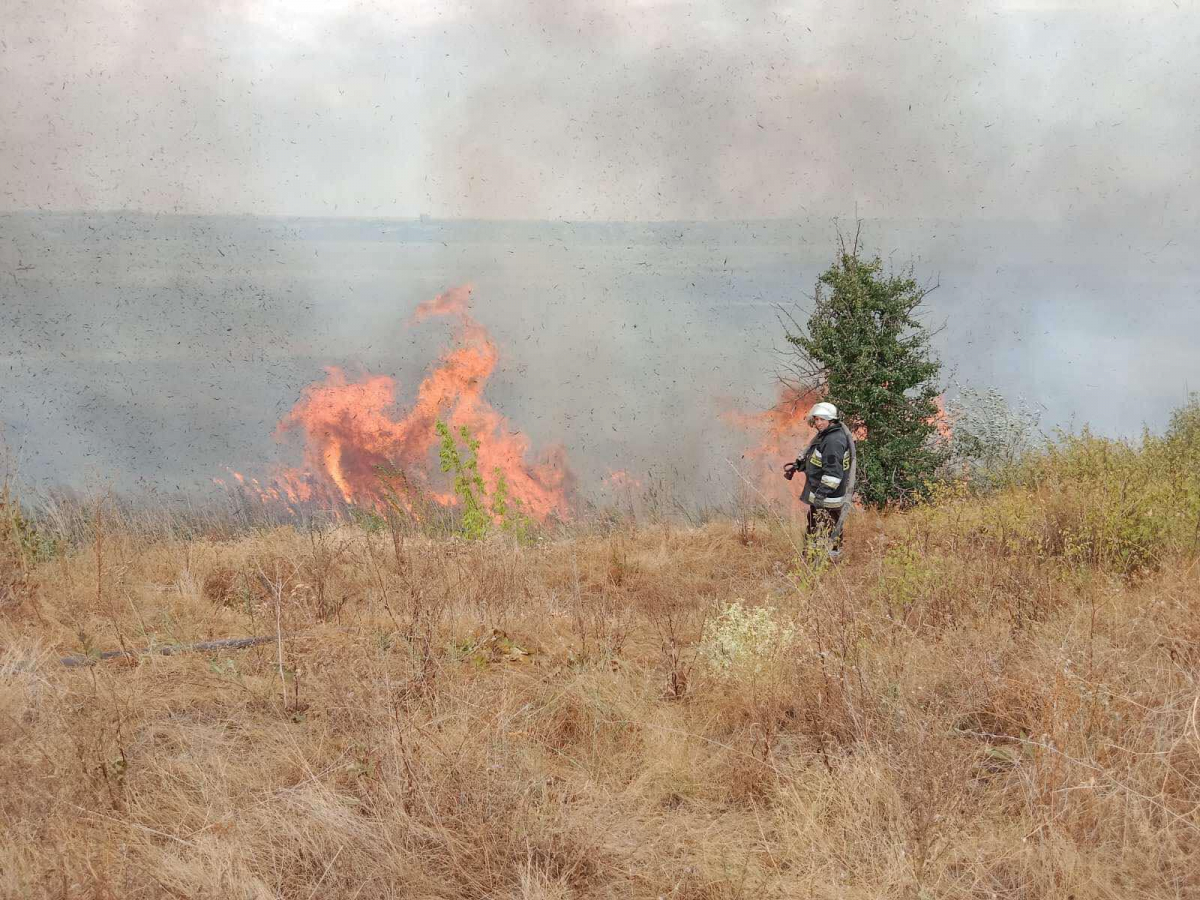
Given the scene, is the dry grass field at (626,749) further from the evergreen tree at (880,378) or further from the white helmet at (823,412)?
the evergreen tree at (880,378)

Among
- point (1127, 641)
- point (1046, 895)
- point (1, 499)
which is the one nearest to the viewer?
point (1046, 895)

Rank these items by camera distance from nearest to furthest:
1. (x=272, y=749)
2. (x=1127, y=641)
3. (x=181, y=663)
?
(x=272, y=749) < (x=1127, y=641) < (x=181, y=663)

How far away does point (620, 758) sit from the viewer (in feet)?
14.0

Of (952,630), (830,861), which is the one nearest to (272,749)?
(830,861)

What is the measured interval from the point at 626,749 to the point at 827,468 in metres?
5.92

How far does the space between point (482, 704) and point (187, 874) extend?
5.37 feet

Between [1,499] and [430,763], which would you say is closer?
[430,763]

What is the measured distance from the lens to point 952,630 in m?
5.65

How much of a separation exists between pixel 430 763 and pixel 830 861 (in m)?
1.58

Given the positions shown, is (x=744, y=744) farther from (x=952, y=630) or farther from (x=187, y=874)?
(x=187, y=874)

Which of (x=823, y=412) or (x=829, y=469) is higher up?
(x=823, y=412)

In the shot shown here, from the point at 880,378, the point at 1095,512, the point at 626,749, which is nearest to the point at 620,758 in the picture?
the point at 626,749

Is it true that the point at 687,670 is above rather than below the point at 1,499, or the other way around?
below

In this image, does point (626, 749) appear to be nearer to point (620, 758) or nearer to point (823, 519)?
point (620, 758)
